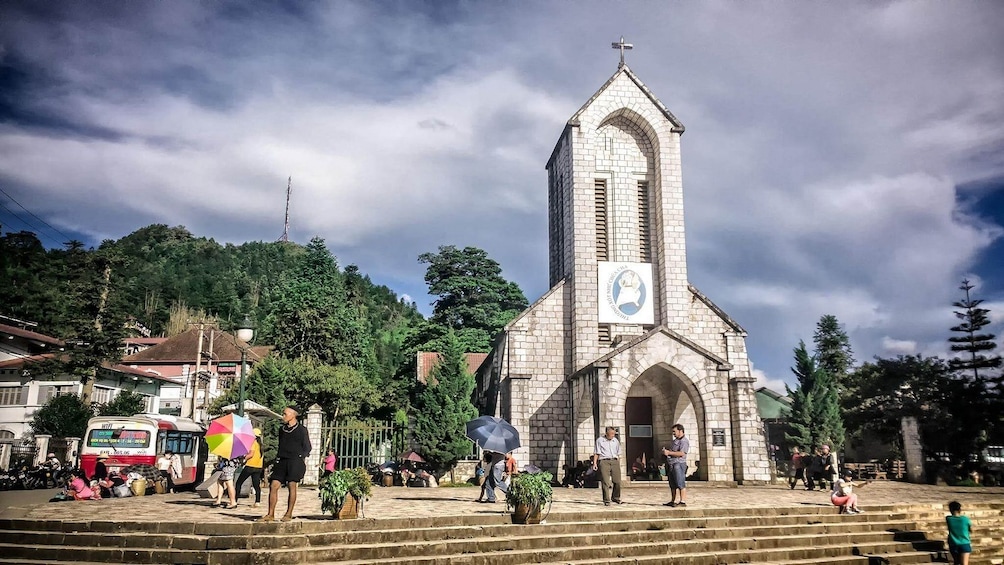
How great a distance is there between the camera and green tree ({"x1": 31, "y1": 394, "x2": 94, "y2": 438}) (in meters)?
30.0

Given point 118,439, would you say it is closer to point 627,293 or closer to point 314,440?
point 314,440

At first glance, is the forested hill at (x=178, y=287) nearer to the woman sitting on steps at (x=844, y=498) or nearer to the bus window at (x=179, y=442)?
the bus window at (x=179, y=442)

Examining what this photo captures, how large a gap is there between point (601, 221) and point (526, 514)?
15903mm

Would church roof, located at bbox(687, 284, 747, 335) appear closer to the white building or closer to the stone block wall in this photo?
the stone block wall

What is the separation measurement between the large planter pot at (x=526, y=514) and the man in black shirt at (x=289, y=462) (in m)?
3.45

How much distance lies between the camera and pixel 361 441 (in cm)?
2280

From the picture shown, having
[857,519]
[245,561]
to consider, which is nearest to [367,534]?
[245,561]

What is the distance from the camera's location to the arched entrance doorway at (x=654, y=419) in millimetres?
23266

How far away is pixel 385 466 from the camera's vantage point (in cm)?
2236

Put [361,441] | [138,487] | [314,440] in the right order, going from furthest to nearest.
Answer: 1. [361,441]
2. [314,440]
3. [138,487]

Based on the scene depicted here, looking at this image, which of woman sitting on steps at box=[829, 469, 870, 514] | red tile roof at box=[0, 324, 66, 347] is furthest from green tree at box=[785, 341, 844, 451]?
red tile roof at box=[0, 324, 66, 347]

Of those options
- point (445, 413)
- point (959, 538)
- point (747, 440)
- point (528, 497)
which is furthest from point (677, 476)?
point (445, 413)

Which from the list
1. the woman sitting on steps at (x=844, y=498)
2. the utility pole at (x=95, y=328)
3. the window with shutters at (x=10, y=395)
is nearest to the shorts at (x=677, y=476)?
the woman sitting on steps at (x=844, y=498)

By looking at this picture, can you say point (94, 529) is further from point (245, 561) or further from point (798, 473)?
point (798, 473)
